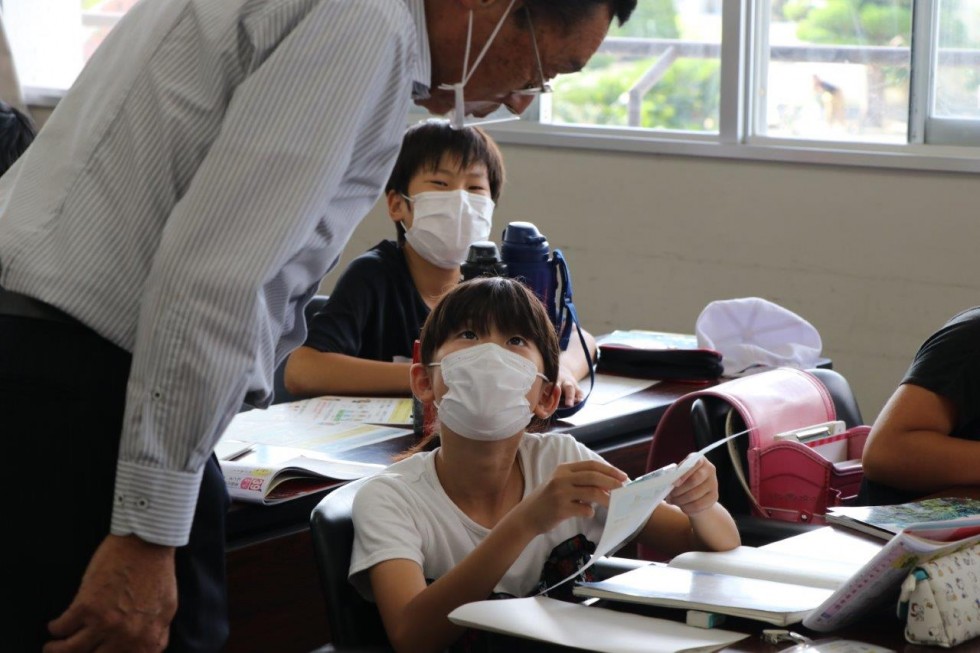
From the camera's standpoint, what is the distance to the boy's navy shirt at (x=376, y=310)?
2.74 meters

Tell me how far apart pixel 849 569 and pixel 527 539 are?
38 centimetres

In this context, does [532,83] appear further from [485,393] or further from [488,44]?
[485,393]

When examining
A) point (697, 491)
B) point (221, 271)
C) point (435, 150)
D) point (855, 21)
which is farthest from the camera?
point (855, 21)

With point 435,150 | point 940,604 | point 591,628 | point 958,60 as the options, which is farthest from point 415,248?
point 958,60

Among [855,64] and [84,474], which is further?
[855,64]

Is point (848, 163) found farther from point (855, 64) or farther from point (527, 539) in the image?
point (527, 539)

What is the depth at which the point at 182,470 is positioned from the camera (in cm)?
114

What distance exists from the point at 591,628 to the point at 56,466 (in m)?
0.56

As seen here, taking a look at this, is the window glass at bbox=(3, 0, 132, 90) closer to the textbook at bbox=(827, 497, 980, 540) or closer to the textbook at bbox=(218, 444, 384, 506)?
the textbook at bbox=(218, 444, 384, 506)

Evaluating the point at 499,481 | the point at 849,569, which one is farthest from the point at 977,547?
the point at 499,481

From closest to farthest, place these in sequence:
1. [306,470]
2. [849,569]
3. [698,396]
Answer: [849,569], [306,470], [698,396]

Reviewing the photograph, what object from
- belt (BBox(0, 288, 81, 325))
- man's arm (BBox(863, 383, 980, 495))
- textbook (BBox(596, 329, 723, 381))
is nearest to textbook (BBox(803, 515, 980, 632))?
man's arm (BBox(863, 383, 980, 495))

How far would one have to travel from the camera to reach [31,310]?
121 cm

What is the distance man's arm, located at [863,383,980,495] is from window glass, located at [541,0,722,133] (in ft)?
7.57
